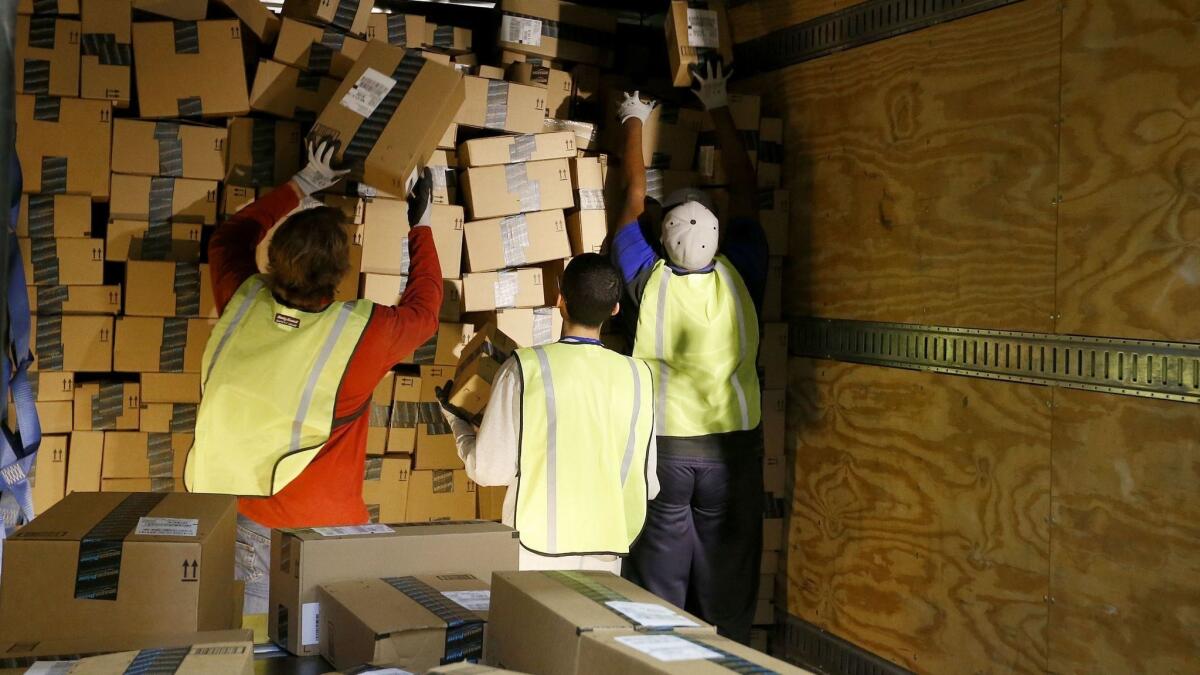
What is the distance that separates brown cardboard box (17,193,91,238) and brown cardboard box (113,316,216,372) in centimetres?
40

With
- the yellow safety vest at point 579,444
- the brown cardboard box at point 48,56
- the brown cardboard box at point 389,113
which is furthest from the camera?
the brown cardboard box at point 48,56

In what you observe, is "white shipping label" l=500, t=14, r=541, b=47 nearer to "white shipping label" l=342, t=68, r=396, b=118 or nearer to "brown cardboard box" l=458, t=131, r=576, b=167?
"brown cardboard box" l=458, t=131, r=576, b=167

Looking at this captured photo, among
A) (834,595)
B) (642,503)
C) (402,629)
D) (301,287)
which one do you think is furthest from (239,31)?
(834,595)

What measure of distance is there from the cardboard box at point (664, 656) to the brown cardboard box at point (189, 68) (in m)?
3.29

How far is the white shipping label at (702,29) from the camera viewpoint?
4.80 m

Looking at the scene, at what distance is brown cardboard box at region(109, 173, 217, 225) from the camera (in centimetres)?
420

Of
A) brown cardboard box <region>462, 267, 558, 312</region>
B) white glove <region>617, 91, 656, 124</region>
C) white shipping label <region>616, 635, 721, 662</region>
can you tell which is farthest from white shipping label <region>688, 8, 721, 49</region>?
white shipping label <region>616, 635, 721, 662</region>

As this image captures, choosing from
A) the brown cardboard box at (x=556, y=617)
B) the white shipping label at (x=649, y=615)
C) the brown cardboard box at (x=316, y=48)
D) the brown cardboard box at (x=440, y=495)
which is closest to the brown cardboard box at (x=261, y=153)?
the brown cardboard box at (x=316, y=48)

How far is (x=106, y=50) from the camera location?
4.18 m

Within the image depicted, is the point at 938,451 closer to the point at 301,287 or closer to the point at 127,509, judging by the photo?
A: the point at 301,287

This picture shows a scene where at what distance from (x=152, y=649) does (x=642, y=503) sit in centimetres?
215

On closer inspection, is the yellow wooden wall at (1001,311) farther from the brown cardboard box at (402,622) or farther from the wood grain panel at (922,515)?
the brown cardboard box at (402,622)

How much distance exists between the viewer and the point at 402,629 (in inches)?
77.9

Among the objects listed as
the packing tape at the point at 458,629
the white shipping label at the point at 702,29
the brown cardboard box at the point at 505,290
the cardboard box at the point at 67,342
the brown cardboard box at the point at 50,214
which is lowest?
the packing tape at the point at 458,629
